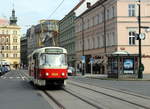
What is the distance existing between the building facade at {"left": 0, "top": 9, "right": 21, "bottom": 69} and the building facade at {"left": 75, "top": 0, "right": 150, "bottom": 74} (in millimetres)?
98837

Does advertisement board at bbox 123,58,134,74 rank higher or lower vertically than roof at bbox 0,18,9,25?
lower

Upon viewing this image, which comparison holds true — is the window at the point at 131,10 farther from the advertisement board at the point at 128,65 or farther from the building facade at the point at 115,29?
the advertisement board at the point at 128,65

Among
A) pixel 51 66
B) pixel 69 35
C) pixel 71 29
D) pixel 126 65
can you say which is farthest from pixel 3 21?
pixel 51 66

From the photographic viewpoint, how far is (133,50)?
192 feet

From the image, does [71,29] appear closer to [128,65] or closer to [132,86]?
[128,65]

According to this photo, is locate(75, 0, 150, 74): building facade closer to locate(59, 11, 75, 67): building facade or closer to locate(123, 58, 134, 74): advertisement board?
locate(123, 58, 134, 74): advertisement board

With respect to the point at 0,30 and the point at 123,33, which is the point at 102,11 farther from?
the point at 0,30

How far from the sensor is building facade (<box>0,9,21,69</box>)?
168 meters

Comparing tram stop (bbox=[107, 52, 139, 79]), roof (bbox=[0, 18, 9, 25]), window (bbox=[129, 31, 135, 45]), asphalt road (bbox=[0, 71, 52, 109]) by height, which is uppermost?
roof (bbox=[0, 18, 9, 25])

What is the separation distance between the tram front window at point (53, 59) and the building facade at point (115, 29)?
31.9 m

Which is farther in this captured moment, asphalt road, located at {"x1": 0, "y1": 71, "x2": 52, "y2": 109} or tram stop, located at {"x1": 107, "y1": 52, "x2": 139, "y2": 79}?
tram stop, located at {"x1": 107, "y1": 52, "x2": 139, "y2": 79}

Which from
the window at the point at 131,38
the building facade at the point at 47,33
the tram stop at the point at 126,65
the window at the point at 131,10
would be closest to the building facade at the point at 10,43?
the building facade at the point at 47,33

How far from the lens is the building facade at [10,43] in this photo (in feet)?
550

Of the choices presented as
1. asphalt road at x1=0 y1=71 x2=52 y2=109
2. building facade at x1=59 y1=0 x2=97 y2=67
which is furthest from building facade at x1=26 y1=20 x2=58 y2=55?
asphalt road at x1=0 y1=71 x2=52 y2=109
